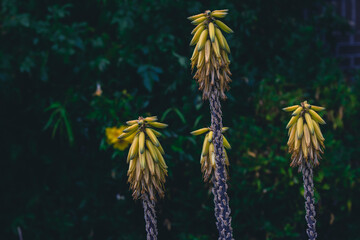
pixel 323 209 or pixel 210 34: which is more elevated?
pixel 210 34

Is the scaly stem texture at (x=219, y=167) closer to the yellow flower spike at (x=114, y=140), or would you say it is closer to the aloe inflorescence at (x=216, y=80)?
the aloe inflorescence at (x=216, y=80)

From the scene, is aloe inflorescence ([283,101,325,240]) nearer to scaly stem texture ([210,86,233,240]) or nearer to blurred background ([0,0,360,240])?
scaly stem texture ([210,86,233,240])

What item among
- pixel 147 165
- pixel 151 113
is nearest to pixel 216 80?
pixel 147 165

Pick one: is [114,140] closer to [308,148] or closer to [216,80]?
[216,80]

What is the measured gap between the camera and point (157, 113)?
14.0 ft

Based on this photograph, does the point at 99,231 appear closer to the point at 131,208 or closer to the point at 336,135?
the point at 131,208

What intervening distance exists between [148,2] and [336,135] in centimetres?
220

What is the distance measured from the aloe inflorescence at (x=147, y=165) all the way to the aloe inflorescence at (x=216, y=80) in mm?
245

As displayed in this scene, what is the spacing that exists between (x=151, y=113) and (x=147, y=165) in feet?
7.25

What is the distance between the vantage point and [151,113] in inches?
168

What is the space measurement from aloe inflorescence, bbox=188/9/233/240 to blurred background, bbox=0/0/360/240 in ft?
6.19

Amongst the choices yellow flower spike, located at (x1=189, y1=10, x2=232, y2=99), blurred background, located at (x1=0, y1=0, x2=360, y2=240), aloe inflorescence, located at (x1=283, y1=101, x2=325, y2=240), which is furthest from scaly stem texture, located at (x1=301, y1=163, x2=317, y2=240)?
blurred background, located at (x1=0, y1=0, x2=360, y2=240)

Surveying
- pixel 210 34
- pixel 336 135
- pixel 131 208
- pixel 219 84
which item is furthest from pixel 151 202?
pixel 336 135

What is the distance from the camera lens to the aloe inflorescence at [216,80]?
200 cm
